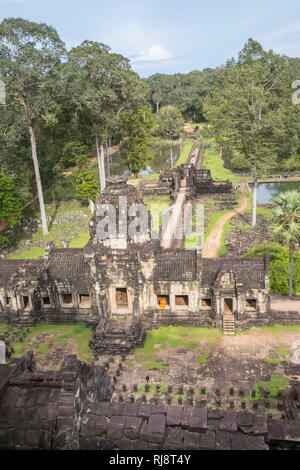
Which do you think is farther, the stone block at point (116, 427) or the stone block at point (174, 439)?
the stone block at point (116, 427)

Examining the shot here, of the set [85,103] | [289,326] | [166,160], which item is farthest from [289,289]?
[166,160]

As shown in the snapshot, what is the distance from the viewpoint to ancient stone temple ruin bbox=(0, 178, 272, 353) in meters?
29.2

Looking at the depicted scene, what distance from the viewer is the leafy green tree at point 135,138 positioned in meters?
Answer: 75.6

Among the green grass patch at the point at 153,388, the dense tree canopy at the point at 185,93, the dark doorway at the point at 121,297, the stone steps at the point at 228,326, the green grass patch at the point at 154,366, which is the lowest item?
the green grass patch at the point at 153,388

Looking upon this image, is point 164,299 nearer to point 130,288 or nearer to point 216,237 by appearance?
point 130,288

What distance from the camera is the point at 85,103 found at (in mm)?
48906

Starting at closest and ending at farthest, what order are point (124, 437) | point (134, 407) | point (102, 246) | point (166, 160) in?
point (124, 437), point (134, 407), point (102, 246), point (166, 160)

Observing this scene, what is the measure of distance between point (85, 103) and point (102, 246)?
26.5 metres

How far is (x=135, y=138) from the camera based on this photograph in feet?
250

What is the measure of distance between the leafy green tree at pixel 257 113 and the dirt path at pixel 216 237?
15.5 ft

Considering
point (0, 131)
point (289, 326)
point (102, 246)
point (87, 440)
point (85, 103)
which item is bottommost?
point (289, 326)

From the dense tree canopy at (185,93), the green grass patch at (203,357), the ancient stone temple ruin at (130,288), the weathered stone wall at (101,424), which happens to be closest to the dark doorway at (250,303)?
the ancient stone temple ruin at (130,288)

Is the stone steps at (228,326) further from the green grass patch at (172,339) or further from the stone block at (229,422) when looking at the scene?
the stone block at (229,422)

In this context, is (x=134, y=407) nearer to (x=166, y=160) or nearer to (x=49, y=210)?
(x=49, y=210)
